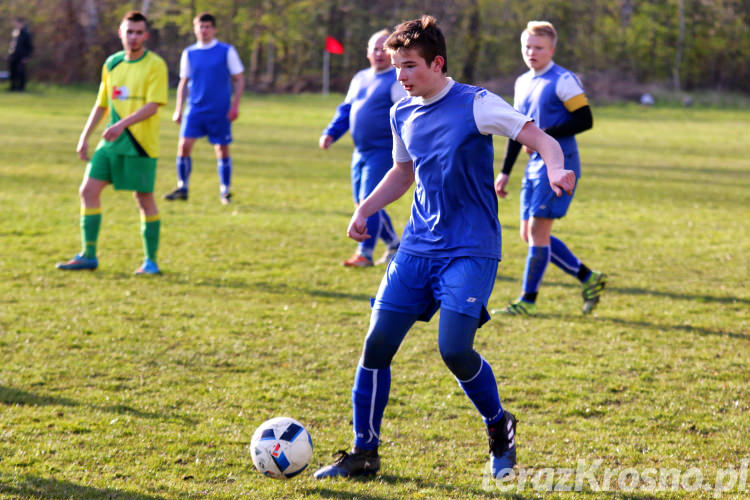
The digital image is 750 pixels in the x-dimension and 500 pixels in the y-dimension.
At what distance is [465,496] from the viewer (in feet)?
12.4

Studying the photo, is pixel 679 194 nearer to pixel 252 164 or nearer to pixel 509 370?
pixel 252 164

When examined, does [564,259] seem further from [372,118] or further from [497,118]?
[497,118]

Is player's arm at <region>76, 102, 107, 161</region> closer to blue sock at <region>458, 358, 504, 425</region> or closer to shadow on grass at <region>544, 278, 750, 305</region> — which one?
shadow on grass at <region>544, 278, 750, 305</region>

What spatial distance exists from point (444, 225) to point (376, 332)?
55cm

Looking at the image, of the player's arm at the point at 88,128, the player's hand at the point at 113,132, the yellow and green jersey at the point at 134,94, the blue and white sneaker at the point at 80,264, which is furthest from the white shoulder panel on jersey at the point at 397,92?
the blue and white sneaker at the point at 80,264

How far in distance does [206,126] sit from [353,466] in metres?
8.36

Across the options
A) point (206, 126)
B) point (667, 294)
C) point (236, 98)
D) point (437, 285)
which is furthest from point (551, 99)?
point (206, 126)

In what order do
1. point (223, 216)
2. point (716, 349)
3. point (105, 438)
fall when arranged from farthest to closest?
point (223, 216) → point (716, 349) → point (105, 438)

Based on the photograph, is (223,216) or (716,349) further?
(223,216)

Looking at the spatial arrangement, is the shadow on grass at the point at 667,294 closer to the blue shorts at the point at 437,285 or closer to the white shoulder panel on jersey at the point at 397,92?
the white shoulder panel on jersey at the point at 397,92

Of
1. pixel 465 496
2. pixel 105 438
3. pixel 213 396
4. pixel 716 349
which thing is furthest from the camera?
pixel 716 349

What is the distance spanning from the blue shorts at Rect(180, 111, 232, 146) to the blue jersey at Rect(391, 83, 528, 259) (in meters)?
7.98

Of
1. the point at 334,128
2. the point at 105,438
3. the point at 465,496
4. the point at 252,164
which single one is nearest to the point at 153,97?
the point at 334,128

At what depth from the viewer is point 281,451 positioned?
3.85 meters
